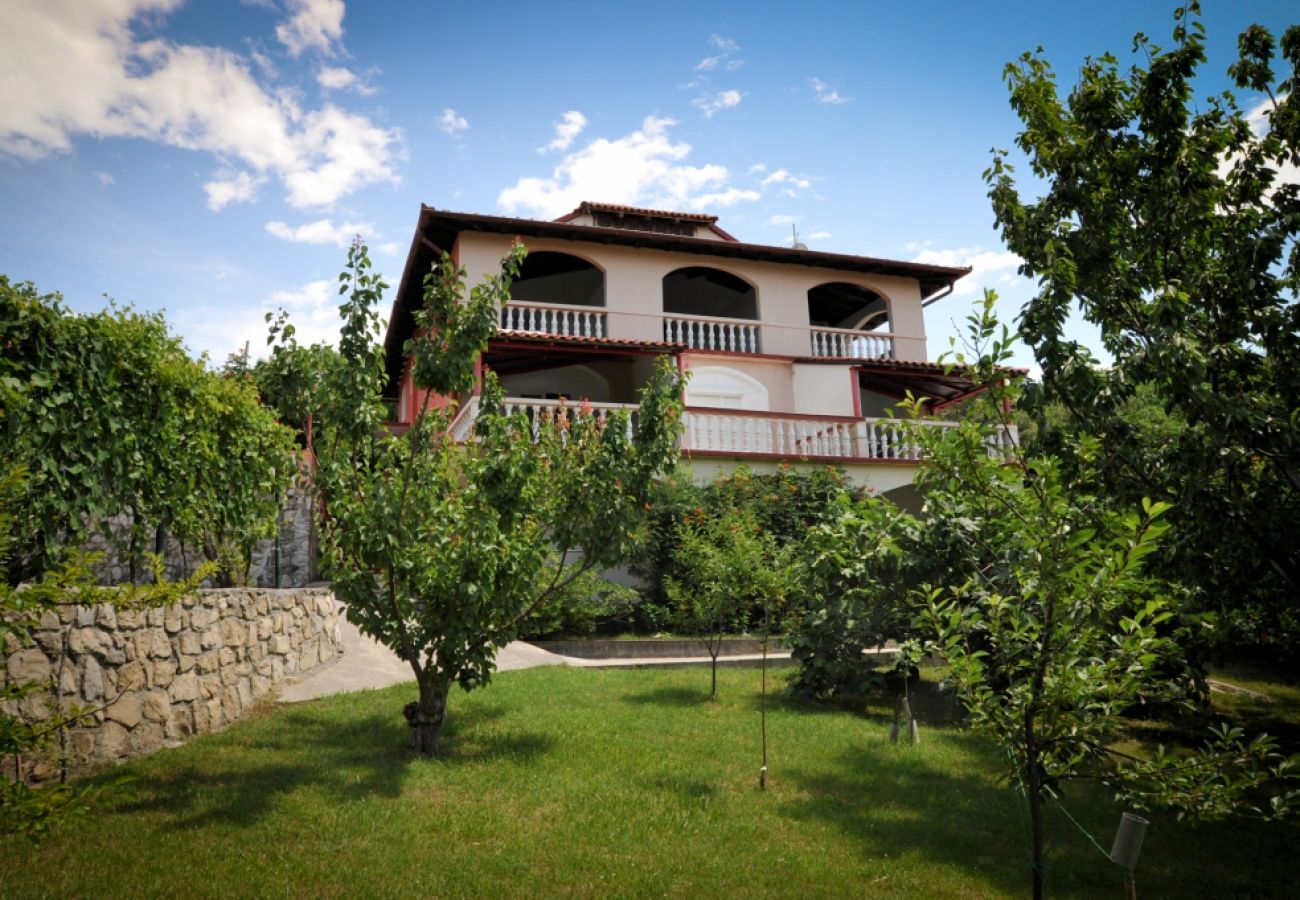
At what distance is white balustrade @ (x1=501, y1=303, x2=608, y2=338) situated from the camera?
56.5ft

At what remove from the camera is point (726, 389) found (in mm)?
18344

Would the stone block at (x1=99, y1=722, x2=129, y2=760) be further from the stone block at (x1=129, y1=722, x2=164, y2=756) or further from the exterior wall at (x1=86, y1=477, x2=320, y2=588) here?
the exterior wall at (x1=86, y1=477, x2=320, y2=588)

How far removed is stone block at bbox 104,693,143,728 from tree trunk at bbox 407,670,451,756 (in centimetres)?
211

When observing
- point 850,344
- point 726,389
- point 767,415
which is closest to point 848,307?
point 850,344

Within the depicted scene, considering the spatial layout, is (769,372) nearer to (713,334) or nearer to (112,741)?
Result: (713,334)

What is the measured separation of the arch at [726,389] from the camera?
18.2 m

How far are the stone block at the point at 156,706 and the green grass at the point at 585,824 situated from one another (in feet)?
1.19

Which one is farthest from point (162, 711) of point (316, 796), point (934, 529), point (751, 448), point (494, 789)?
point (751, 448)

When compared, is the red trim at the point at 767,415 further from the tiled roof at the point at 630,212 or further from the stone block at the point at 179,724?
the stone block at the point at 179,724

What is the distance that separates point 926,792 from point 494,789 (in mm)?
3390

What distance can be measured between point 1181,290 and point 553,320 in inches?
521

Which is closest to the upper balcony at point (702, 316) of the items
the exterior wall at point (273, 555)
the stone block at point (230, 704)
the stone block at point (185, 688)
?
the exterior wall at point (273, 555)

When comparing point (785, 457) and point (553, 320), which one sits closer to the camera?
point (785, 457)

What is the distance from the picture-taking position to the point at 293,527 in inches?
534
